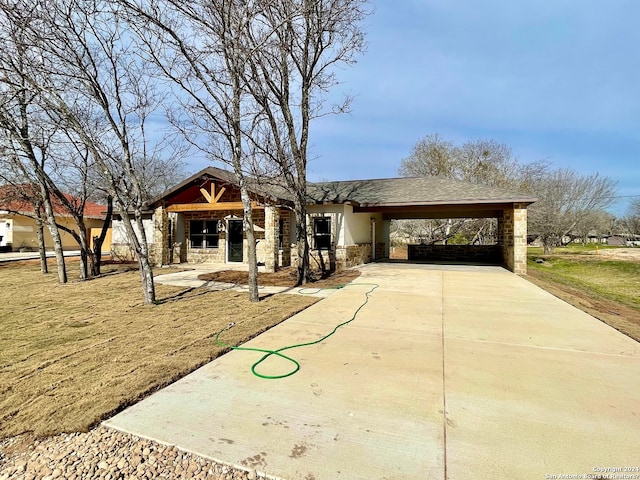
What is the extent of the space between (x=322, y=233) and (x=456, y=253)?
31.3 ft

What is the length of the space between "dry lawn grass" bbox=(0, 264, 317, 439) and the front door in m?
6.45

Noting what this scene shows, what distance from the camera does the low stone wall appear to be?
17547 mm

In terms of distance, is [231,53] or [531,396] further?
[231,53]

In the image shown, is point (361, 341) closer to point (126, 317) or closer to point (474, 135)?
point (126, 317)

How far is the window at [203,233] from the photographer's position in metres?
15.2

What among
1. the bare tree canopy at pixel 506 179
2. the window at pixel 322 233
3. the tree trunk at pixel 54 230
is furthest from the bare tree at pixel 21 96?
the bare tree canopy at pixel 506 179

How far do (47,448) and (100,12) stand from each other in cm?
708

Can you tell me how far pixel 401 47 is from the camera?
401 inches

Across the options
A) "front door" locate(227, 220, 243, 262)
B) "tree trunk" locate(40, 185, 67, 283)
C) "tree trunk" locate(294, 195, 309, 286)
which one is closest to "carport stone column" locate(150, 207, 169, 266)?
"front door" locate(227, 220, 243, 262)

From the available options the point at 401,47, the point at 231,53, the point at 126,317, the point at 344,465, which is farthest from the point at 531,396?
the point at 401,47

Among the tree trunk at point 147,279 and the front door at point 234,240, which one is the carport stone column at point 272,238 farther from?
the tree trunk at point 147,279

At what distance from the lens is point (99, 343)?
4.23 metres

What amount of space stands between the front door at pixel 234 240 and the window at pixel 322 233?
3.67 meters

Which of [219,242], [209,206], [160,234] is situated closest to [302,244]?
[209,206]
